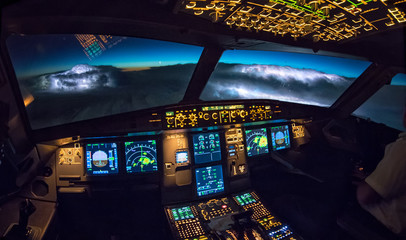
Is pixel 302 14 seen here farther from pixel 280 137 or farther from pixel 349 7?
pixel 280 137

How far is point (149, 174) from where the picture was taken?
2586 mm

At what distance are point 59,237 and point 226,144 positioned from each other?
2120 millimetres

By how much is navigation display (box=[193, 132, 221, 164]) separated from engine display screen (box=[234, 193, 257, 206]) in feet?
1.66

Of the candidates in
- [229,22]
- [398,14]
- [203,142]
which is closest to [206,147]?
[203,142]

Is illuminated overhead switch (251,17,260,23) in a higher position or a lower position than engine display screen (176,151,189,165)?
higher

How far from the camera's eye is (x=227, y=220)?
218 cm

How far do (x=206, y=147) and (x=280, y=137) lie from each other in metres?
1.22

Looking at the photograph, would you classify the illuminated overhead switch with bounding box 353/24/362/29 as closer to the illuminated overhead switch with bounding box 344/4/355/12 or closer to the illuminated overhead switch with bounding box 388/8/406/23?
the illuminated overhead switch with bounding box 388/8/406/23

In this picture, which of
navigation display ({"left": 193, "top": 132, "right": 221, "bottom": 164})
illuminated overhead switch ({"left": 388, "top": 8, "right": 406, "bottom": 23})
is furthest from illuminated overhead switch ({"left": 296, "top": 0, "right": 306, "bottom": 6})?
navigation display ({"left": 193, "top": 132, "right": 221, "bottom": 164})

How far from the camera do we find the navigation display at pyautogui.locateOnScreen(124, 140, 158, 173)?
2.53 m

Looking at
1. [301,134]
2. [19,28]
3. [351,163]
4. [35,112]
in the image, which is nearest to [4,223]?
[35,112]

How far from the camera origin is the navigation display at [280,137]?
3213mm

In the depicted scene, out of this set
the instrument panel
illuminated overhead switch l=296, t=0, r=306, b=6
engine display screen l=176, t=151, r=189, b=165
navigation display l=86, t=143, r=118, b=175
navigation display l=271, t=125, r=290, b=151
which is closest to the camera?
illuminated overhead switch l=296, t=0, r=306, b=6

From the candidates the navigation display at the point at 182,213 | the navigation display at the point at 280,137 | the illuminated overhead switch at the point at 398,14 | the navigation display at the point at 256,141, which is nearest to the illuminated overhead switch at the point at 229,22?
the illuminated overhead switch at the point at 398,14
